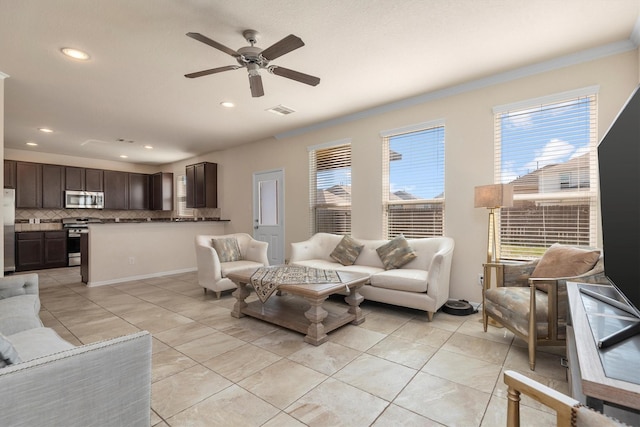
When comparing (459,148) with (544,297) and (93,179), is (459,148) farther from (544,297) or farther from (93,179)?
(93,179)

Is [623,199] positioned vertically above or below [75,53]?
below

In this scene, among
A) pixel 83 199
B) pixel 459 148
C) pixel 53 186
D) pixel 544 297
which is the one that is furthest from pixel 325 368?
pixel 53 186

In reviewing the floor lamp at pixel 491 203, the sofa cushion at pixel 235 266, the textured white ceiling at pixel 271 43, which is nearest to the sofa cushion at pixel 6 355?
the textured white ceiling at pixel 271 43

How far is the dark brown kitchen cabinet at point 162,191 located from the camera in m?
8.01

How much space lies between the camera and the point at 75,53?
276 centimetres

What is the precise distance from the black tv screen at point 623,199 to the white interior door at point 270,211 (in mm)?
4742

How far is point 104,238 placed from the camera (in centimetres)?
496

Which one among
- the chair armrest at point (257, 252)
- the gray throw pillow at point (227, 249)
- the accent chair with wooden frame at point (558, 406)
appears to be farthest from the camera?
the chair armrest at point (257, 252)

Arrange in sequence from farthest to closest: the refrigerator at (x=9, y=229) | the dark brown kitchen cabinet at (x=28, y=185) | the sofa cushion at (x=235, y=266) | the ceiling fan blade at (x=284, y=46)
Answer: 1. the dark brown kitchen cabinet at (x=28, y=185)
2. the refrigerator at (x=9, y=229)
3. the sofa cushion at (x=235, y=266)
4. the ceiling fan blade at (x=284, y=46)

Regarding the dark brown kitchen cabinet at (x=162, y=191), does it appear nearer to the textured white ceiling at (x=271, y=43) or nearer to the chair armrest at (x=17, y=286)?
the textured white ceiling at (x=271, y=43)

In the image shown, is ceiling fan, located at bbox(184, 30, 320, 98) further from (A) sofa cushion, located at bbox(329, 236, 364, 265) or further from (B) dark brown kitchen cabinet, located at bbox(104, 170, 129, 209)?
(B) dark brown kitchen cabinet, located at bbox(104, 170, 129, 209)

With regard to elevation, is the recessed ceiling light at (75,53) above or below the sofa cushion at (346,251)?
above

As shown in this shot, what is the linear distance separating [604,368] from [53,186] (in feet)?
30.1

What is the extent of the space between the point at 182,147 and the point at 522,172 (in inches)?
251
